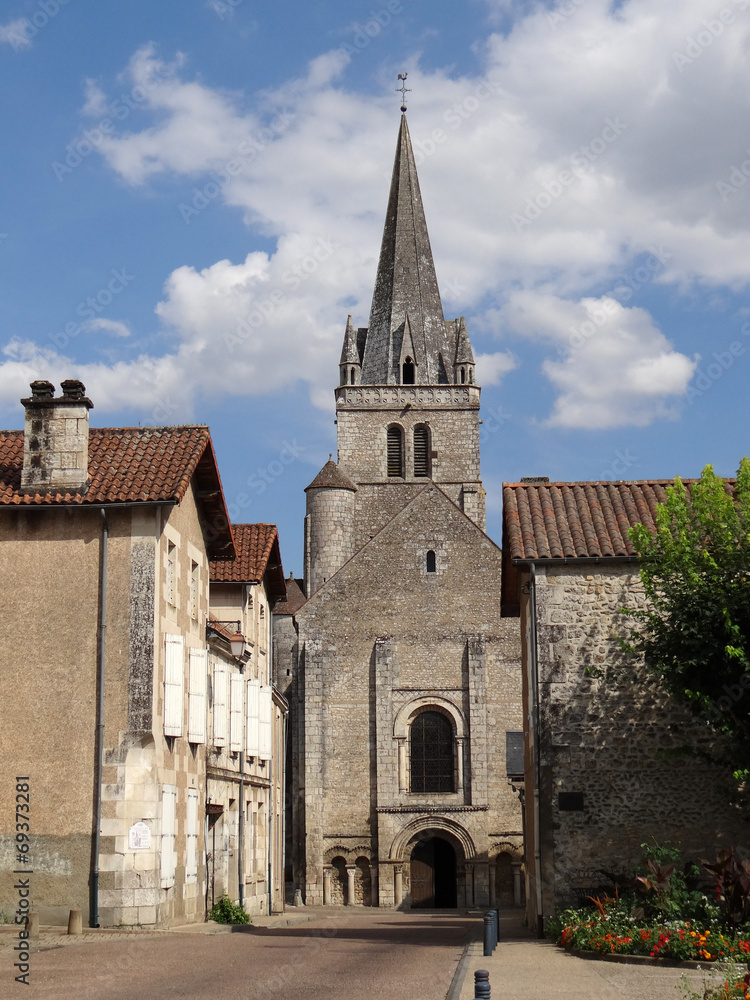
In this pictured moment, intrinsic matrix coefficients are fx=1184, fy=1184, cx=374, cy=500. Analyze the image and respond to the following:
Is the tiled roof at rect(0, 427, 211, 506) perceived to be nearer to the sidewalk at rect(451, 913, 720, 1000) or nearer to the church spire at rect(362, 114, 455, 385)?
the sidewalk at rect(451, 913, 720, 1000)

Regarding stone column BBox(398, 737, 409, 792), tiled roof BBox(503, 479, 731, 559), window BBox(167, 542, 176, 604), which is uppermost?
tiled roof BBox(503, 479, 731, 559)

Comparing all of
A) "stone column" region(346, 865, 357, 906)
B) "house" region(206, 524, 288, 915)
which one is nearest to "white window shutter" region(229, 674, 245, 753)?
"house" region(206, 524, 288, 915)

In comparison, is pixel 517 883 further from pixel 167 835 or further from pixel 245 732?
pixel 167 835

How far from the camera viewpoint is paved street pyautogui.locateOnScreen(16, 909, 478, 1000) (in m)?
9.61

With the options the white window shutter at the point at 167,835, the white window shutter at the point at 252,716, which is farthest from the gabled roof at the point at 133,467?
the white window shutter at the point at 252,716

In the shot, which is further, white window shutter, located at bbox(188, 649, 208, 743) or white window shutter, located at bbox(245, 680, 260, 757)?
white window shutter, located at bbox(245, 680, 260, 757)

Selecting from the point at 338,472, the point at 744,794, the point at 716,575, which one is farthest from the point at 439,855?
the point at 716,575

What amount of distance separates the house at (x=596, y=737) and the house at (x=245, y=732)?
536 cm

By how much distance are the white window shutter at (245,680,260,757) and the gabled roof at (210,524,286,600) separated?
2173mm

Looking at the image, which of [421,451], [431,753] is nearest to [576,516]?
[431,753]

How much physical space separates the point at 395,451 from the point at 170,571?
33.5m

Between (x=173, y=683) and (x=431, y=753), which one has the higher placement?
(x=173, y=683)

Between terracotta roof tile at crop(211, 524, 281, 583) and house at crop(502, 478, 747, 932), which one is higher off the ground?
terracotta roof tile at crop(211, 524, 281, 583)

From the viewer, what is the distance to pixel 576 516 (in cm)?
1898
